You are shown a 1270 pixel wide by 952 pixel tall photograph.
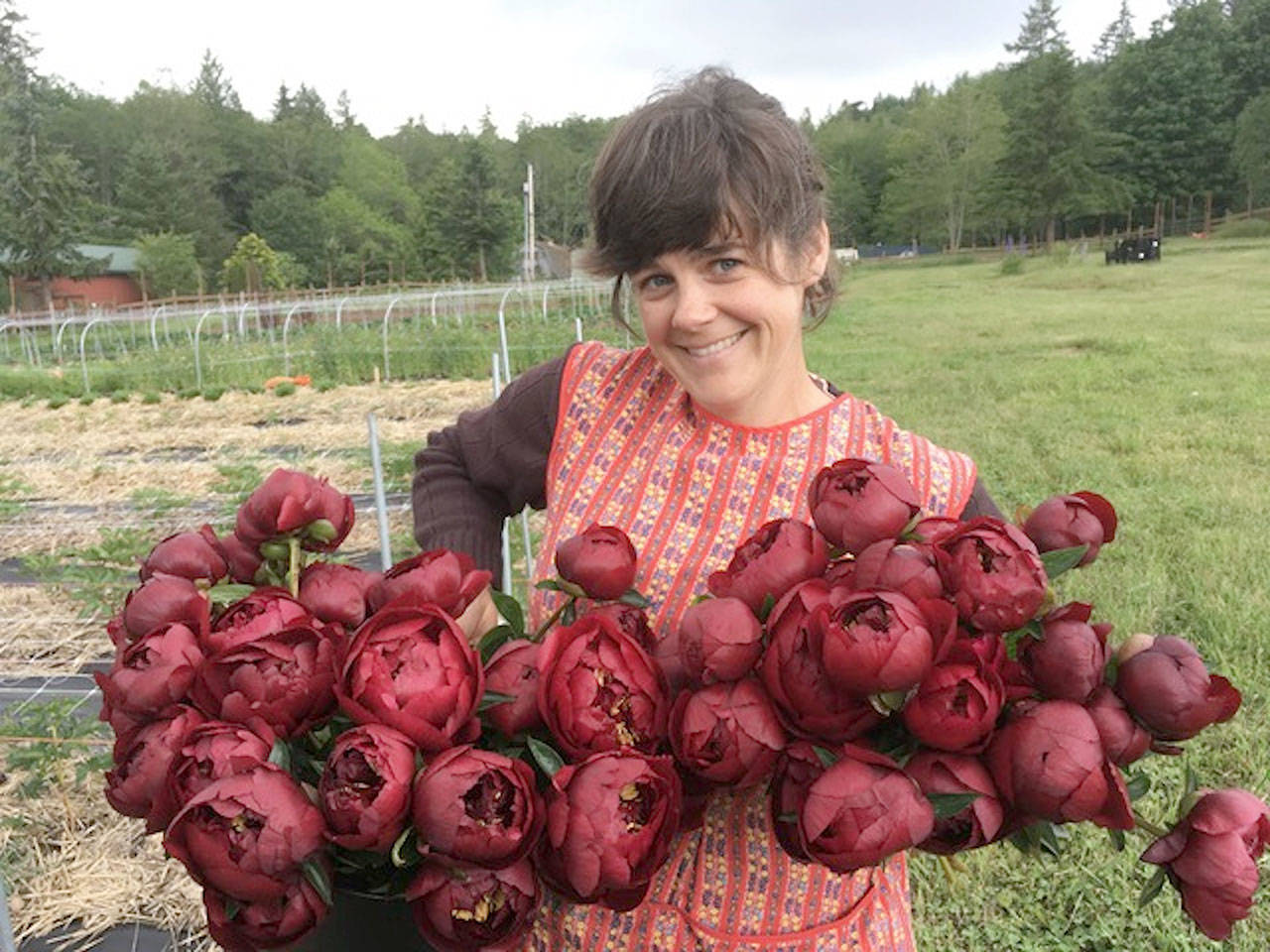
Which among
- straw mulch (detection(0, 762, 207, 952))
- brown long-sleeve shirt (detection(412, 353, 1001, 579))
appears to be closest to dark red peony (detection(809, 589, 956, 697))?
brown long-sleeve shirt (detection(412, 353, 1001, 579))

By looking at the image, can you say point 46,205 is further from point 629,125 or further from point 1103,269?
point 629,125

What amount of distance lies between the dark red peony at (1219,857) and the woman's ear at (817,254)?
2.27 ft

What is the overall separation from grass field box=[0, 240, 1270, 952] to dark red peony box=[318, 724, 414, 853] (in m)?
0.52

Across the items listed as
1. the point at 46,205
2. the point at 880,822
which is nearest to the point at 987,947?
the point at 880,822

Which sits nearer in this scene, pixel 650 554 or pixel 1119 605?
pixel 650 554

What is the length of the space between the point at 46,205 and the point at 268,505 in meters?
44.7

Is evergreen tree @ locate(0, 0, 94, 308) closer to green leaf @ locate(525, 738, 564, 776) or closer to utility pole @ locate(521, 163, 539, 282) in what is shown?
utility pole @ locate(521, 163, 539, 282)

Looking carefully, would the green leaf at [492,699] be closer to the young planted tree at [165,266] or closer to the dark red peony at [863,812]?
the dark red peony at [863,812]

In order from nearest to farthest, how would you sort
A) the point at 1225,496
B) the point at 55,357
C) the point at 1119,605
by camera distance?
the point at 1119,605 < the point at 1225,496 < the point at 55,357

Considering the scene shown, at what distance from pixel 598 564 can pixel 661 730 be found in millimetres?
165

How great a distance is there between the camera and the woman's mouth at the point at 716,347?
3.79 ft

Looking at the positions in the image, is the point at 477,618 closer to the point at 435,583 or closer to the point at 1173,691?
the point at 435,583

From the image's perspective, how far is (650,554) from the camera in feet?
3.97

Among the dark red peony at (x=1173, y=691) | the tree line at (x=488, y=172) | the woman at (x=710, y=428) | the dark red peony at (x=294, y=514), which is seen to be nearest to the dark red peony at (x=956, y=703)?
the dark red peony at (x=1173, y=691)
